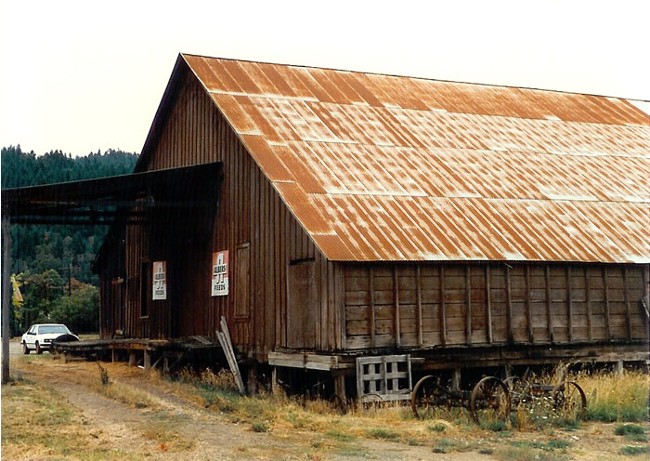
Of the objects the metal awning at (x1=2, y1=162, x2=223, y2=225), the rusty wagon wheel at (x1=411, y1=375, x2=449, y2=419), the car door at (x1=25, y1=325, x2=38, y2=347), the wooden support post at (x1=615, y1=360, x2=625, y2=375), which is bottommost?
the rusty wagon wheel at (x1=411, y1=375, x2=449, y2=419)

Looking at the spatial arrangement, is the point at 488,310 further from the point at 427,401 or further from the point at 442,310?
the point at 427,401

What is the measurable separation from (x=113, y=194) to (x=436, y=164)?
8975 millimetres

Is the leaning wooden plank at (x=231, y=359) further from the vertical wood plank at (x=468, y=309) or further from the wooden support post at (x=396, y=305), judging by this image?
the vertical wood plank at (x=468, y=309)

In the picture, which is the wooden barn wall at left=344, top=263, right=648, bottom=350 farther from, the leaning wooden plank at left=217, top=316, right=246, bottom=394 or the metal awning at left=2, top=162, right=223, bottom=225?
the metal awning at left=2, top=162, right=223, bottom=225

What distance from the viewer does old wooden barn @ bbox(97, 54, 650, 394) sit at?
20.4m

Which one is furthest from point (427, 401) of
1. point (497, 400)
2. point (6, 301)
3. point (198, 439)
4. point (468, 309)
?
point (6, 301)

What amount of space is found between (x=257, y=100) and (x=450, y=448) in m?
14.1

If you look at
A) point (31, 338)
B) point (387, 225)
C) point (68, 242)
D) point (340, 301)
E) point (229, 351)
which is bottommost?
point (229, 351)

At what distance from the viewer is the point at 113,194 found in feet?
87.3

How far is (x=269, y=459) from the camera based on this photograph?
13.4 m

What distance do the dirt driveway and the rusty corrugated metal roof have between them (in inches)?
173

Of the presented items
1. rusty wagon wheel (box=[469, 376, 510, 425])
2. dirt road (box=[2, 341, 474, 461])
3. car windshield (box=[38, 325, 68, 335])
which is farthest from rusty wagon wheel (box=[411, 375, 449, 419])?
car windshield (box=[38, 325, 68, 335])

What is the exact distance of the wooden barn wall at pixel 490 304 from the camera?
19.9 meters

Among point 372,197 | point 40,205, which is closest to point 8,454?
point 372,197
